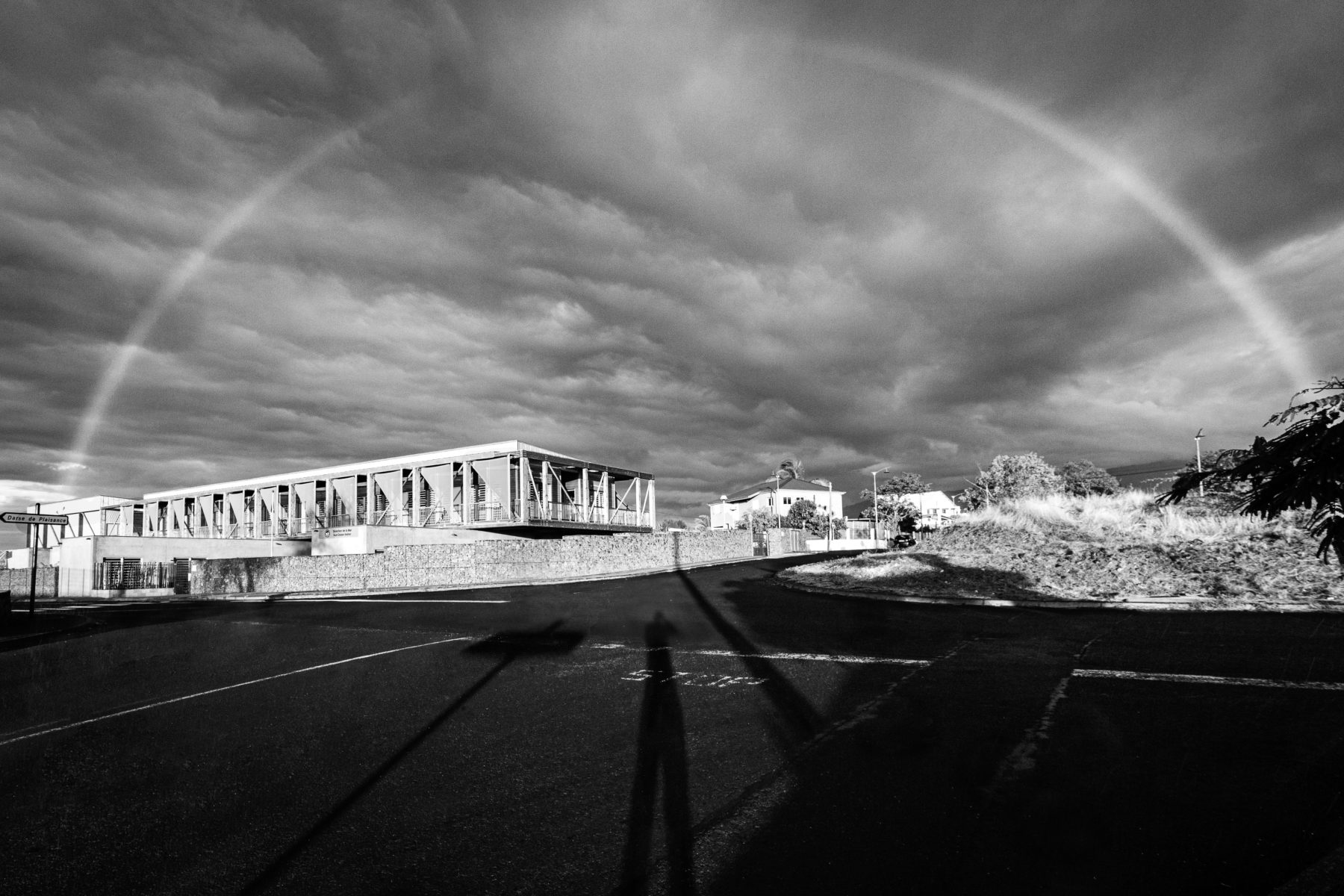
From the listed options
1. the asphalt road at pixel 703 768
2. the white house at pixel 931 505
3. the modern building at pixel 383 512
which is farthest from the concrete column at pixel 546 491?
the white house at pixel 931 505

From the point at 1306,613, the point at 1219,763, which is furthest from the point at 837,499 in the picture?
the point at 1219,763

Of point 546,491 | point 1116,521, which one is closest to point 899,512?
point 546,491

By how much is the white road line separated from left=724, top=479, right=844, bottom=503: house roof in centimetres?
10594

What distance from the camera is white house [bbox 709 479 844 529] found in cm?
11438

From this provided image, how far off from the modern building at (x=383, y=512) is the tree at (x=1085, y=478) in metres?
64.1

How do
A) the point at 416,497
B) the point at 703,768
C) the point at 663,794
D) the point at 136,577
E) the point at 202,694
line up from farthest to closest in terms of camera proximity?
the point at 416,497 → the point at 136,577 → the point at 202,694 → the point at 703,768 → the point at 663,794

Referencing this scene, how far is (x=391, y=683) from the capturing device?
9.78 m

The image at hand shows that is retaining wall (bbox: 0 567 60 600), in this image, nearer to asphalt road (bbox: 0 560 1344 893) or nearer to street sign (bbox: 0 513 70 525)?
street sign (bbox: 0 513 70 525)

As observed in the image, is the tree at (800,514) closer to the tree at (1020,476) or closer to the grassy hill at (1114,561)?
the tree at (1020,476)

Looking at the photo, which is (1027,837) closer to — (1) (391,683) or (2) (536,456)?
(1) (391,683)

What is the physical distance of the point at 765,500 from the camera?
392 feet

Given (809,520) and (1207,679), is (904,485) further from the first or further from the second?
(1207,679)

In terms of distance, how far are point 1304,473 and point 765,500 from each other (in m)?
118

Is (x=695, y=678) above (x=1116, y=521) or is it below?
below
